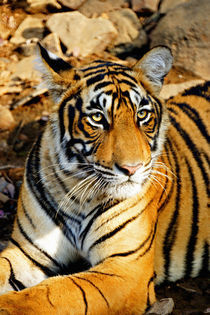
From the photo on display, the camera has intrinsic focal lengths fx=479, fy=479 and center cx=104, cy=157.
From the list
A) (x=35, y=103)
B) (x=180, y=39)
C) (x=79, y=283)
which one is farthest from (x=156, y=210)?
(x=180, y=39)

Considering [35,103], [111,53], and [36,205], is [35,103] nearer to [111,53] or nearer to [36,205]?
[111,53]

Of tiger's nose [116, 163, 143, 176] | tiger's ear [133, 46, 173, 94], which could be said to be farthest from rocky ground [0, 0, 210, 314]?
tiger's nose [116, 163, 143, 176]

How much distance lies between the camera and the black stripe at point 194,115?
3256 millimetres

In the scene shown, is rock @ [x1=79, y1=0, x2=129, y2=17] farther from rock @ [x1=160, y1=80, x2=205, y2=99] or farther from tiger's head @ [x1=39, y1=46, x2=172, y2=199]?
tiger's head @ [x1=39, y1=46, x2=172, y2=199]

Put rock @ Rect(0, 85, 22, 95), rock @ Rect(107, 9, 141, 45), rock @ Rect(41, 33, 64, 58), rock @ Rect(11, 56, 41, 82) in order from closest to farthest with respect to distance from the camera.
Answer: rock @ Rect(0, 85, 22, 95) → rock @ Rect(11, 56, 41, 82) → rock @ Rect(41, 33, 64, 58) → rock @ Rect(107, 9, 141, 45)

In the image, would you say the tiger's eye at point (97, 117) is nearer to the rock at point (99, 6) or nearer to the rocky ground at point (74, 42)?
the rocky ground at point (74, 42)

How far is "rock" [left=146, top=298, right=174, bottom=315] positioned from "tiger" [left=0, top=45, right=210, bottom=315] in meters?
0.05

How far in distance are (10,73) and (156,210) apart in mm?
3665

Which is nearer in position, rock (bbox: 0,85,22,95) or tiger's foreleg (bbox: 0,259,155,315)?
tiger's foreleg (bbox: 0,259,155,315)

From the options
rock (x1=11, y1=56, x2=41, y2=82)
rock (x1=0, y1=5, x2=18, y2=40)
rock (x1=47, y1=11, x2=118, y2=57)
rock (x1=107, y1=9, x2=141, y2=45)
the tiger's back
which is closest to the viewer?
the tiger's back

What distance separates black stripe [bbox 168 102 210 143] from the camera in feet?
10.7

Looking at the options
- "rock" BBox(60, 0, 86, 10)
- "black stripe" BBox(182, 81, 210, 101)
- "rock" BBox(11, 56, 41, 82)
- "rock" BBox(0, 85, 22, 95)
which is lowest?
"rock" BBox(0, 85, 22, 95)

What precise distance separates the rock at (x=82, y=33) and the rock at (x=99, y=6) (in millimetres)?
481

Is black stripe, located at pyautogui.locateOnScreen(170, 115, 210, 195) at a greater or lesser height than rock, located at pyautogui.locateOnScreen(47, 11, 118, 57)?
greater
